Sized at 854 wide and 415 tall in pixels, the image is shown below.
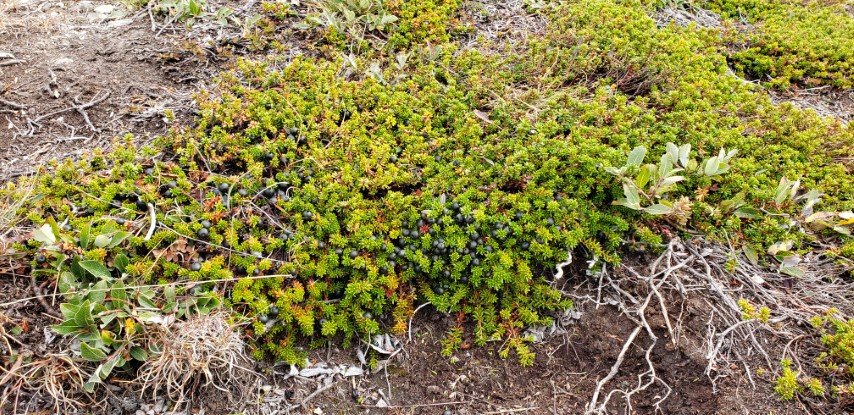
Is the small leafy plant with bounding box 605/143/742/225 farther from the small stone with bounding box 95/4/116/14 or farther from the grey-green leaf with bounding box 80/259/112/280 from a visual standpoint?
the small stone with bounding box 95/4/116/14

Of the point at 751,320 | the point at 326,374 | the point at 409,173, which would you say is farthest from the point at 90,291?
the point at 751,320

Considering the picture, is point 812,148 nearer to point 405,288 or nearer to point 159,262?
point 405,288

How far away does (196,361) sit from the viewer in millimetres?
2896

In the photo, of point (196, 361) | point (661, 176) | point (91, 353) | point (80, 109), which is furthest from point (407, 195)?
point (80, 109)

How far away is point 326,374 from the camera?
336cm

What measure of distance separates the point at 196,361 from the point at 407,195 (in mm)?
1787

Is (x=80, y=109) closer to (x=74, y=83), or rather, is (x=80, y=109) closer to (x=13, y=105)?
(x=74, y=83)

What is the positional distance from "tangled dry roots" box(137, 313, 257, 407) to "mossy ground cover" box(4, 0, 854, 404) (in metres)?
0.15

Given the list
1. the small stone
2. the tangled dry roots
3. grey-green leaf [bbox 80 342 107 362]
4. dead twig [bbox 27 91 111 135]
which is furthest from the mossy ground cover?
the small stone

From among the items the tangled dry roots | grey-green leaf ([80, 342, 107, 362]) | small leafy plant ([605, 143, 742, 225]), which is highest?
small leafy plant ([605, 143, 742, 225])

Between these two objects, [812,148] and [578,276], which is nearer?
[578,276]

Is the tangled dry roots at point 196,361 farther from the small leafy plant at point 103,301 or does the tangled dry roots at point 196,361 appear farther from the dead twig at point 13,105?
the dead twig at point 13,105

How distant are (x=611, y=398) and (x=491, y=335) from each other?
0.88m

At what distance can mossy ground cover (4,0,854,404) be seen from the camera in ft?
10.7
